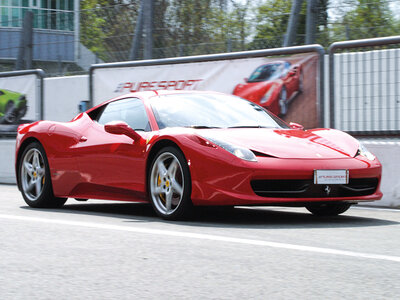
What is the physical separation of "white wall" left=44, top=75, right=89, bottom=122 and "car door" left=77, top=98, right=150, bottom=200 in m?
A: 5.57

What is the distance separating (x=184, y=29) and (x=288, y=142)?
631cm

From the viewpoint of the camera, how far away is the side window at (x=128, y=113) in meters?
7.91

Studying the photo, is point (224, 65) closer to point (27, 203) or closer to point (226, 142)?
point (27, 203)

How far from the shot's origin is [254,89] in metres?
10.8

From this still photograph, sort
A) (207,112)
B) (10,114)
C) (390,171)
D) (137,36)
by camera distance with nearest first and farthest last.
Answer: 1. (207,112)
2. (390,171)
3. (137,36)
4. (10,114)

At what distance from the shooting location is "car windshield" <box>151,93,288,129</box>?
7.67 metres

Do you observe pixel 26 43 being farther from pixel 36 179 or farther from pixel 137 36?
pixel 36 179

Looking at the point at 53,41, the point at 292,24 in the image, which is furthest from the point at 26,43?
the point at 292,24

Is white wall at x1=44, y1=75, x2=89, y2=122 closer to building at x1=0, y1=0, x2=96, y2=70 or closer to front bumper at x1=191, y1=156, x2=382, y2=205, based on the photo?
building at x1=0, y1=0, x2=96, y2=70

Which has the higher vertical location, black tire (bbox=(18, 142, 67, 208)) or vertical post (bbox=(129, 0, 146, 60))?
vertical post (bbox=(129, 0, 146, 60))

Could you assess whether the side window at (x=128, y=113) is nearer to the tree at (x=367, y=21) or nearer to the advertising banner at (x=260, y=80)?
the advertising banner at (x=260, y=80)

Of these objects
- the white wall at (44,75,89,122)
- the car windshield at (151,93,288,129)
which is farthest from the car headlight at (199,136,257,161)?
the white wall at (44,75,89,122)

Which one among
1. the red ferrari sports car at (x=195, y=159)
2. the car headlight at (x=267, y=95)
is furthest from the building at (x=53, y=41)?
the red ferrari sports car at (x=195, y=159)

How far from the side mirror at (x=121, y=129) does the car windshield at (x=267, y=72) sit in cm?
326
